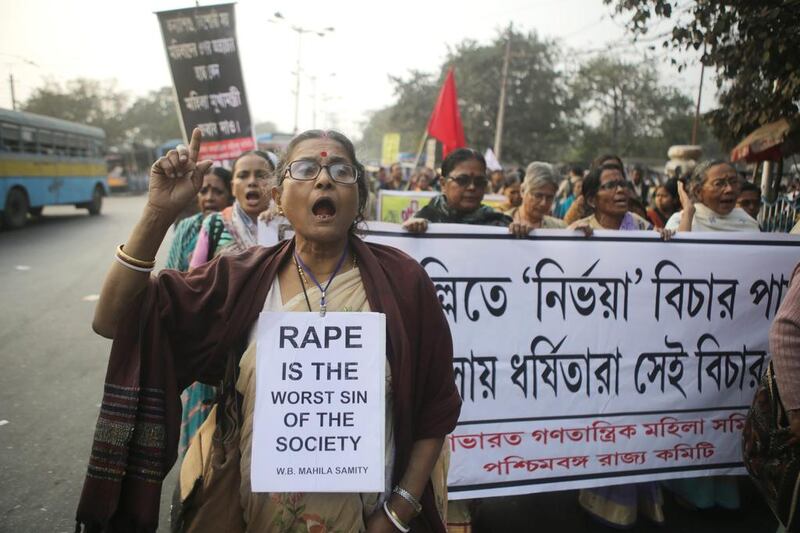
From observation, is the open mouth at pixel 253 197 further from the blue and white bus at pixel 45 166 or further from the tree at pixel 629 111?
the tree at pixel 629 111

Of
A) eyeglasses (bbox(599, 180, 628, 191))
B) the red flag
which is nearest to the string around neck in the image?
eyeglasses (bbox(599, 180, 628, 191))

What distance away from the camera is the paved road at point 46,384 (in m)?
3.00

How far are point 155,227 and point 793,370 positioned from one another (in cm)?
209

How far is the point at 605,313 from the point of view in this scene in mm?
2979

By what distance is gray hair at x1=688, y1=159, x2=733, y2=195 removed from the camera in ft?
11.8

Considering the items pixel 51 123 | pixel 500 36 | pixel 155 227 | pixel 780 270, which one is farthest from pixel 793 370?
pixel 500 36

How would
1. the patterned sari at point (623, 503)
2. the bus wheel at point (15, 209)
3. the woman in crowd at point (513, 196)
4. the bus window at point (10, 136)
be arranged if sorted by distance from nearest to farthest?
1. the patterned sari at point (623, 503)
2. the woman in crowd at point (513, 196)
3. the bus window at point (10, 136)
4. the bus wheel at point (15, 209)

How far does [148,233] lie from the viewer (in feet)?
4.61

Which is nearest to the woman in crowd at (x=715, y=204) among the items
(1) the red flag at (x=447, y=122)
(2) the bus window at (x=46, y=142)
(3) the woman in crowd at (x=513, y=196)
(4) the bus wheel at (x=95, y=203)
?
(3) the woman in crowd at (x=513, y=196)

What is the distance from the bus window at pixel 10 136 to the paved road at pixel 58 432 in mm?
7842

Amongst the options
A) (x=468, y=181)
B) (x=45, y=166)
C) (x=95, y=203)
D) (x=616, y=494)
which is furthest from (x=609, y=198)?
(x=95, y=203)

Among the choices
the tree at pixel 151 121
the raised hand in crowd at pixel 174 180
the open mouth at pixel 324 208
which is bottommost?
the open mouth at pixel 324 208

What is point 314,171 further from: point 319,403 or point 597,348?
point 597,348

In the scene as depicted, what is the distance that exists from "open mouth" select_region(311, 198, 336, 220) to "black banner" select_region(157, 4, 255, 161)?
4615 mm
